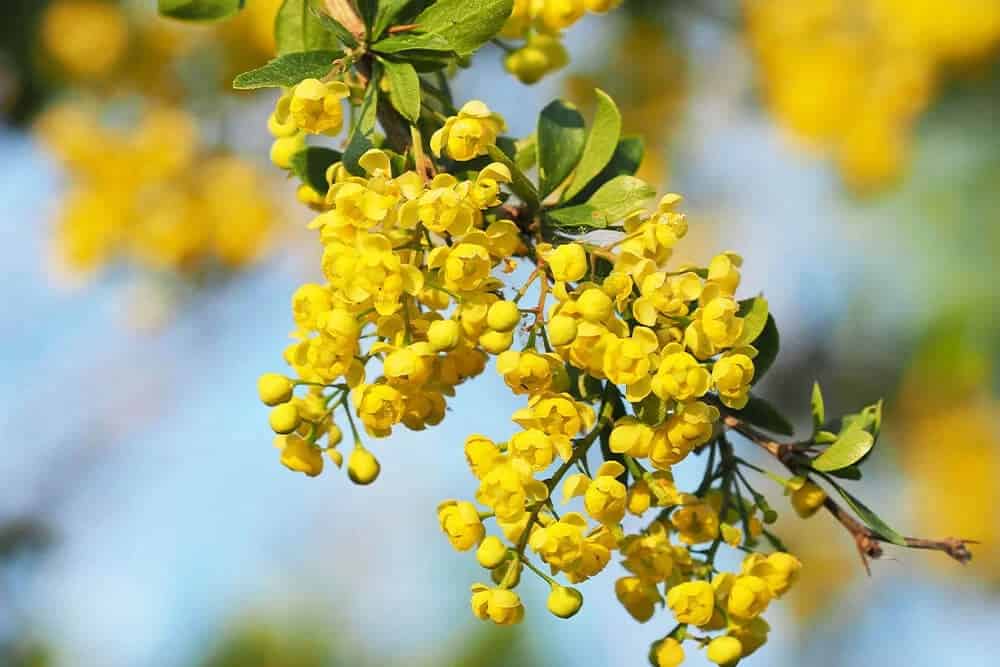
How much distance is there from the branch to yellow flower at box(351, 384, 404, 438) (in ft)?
0.85

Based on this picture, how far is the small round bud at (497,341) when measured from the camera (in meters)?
0.80

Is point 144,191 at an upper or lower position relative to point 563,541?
lower

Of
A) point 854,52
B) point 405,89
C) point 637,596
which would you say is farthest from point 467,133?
point 854,52

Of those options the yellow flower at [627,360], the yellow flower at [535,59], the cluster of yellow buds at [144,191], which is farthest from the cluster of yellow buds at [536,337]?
the cluster of yellow buds at [144,191]

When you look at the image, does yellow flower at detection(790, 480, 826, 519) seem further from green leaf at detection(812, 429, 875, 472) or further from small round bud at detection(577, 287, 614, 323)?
small round bud at detection(577, 287, 614, 323)

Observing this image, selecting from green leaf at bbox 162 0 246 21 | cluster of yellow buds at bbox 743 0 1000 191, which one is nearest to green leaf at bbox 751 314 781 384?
green leaf at bbox 162 0 246 21

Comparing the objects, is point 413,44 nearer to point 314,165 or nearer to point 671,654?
point 314,165

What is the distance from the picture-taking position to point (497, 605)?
2.88 ft

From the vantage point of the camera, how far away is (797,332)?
5500mm

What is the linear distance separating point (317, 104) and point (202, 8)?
0.30 metres

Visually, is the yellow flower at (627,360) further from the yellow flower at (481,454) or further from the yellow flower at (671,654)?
the yellow flower at (671,654)

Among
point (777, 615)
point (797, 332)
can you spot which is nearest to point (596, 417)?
point (797, 332)

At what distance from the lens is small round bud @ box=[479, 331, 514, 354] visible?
803 mm

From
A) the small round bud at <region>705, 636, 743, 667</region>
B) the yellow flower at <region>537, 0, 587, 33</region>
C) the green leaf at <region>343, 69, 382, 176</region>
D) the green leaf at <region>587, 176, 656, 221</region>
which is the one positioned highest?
the yellow flower at <region>537, 0, 587, 33</region>
